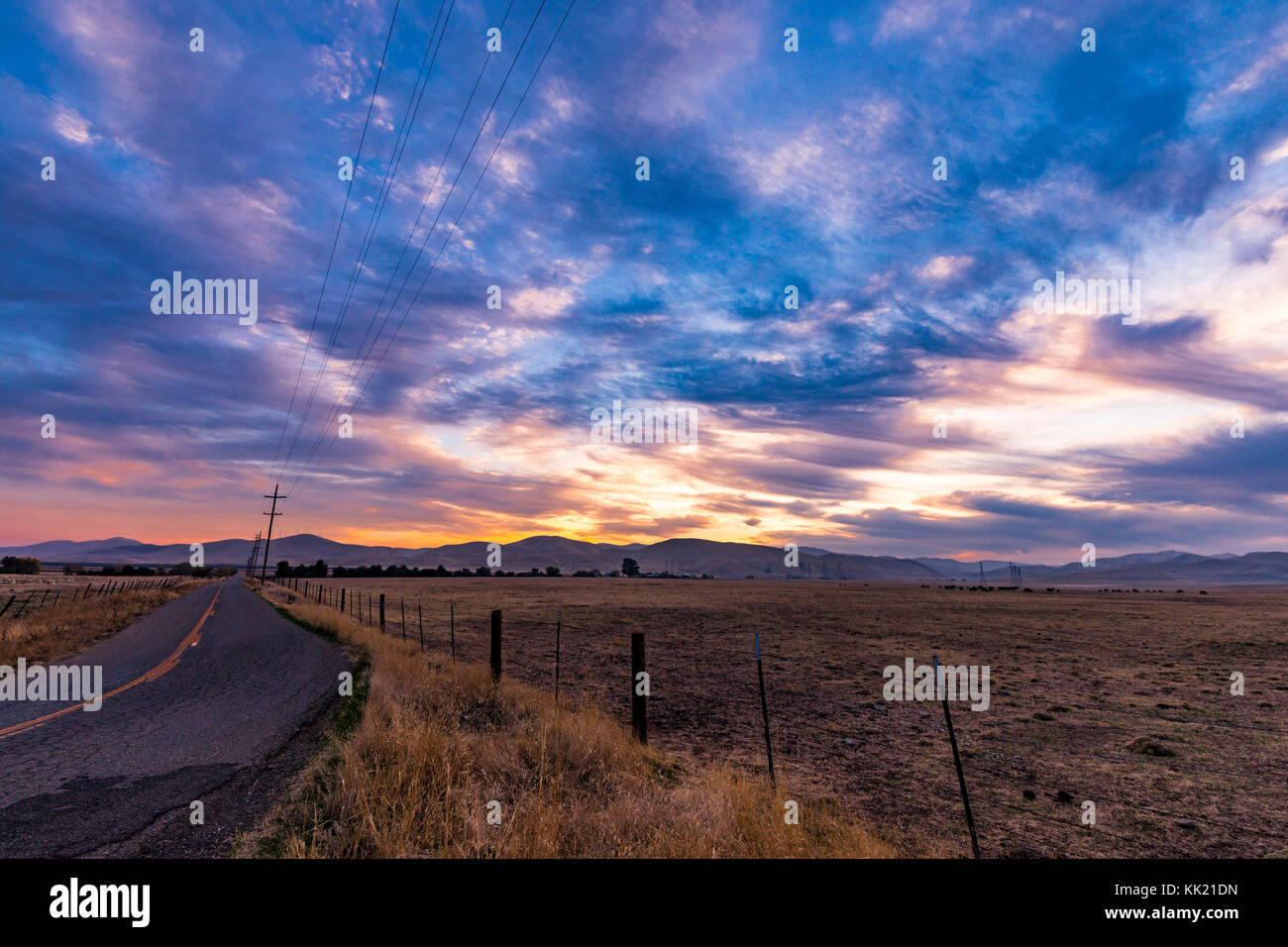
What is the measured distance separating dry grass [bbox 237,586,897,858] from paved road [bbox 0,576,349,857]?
2.35ft

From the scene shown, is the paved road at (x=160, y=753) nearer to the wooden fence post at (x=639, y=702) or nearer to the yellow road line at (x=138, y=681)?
the yellow road line at (x=138, y=681)

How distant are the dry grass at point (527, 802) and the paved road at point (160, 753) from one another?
2.35 feet

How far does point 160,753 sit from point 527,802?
6020 millimetres

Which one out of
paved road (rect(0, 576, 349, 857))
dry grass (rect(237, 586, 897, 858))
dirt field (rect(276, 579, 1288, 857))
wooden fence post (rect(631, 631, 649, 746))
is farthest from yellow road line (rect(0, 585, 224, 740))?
wooden fence post (rect(631, 631, 649, 746))

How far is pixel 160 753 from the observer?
8250 millimetres

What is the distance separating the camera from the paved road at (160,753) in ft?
18.4

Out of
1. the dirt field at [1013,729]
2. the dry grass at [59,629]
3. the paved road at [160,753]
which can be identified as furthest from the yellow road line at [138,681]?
the dirt field at [1013,729]

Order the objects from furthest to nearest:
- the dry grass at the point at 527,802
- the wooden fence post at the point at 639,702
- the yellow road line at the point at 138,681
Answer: the yellow road line at the point at 138,681 → the wooden fence post at the point at 639,702 → the dry grass at the point at 527,802

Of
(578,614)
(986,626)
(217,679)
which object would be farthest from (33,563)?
(986,626)

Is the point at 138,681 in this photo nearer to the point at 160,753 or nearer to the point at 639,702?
the point at 160,753
